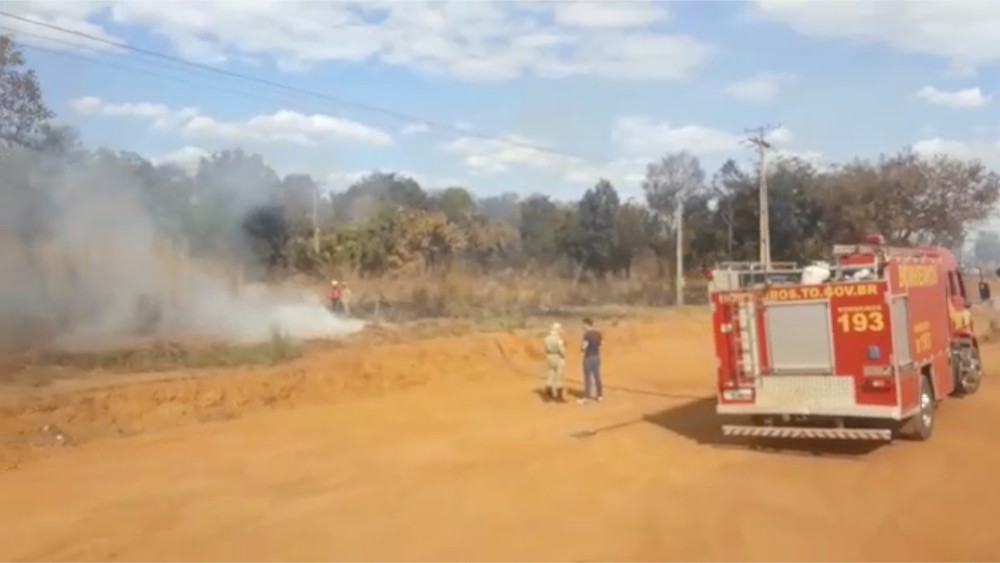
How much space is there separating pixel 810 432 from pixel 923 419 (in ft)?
6.62

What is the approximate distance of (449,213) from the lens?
2306 inches

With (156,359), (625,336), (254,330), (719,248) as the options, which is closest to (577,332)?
(625,336)

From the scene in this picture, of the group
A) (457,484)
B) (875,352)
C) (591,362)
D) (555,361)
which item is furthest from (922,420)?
(555,361)

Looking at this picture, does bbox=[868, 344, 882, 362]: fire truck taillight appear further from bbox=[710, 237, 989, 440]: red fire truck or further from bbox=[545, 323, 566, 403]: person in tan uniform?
bbox=[545, 323, 566, 403]: person in tan uniform

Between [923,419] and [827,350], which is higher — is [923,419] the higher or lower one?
the lower one

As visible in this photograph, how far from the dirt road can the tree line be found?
42.2 feet

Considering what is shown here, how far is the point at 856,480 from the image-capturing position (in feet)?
38.3

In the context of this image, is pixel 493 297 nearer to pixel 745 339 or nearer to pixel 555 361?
pixel 555 361

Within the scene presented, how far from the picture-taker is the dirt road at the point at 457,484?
9.30 m

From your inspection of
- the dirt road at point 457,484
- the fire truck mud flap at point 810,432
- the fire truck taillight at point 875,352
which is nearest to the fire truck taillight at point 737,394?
the fire truck mud flap at point 810,432

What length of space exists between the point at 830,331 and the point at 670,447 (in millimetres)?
2863

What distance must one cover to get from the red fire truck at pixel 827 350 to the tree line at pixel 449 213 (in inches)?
812

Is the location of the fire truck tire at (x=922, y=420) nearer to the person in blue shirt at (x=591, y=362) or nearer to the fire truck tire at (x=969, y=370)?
the fire truck tire at (x=969, y=370)

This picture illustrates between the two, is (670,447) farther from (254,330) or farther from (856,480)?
(254,330)
